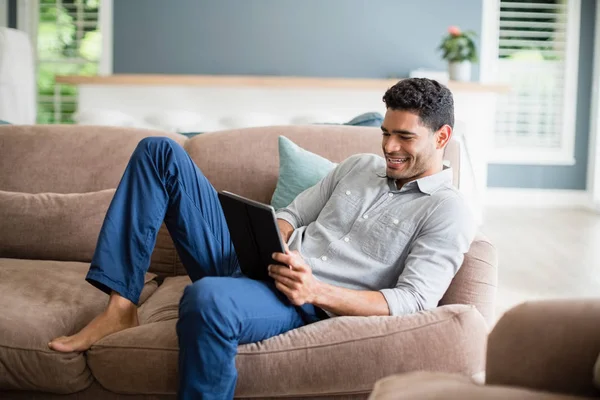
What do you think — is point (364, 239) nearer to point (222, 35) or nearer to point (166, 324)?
point (166, 324)

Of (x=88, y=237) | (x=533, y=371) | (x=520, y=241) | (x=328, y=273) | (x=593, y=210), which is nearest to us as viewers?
(x=533, y=371)

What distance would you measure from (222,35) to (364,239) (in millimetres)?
5626

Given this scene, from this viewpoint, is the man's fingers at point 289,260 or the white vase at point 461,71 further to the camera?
the white vase at point 461,71

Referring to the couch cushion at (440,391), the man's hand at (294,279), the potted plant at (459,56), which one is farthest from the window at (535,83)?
the couch cushion at (440,391)

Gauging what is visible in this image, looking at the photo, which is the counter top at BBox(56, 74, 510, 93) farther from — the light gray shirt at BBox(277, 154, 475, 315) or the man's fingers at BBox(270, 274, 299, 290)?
the man's fingers at BBox(270, 274, 299, 290)

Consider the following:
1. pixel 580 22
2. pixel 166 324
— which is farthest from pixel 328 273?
pixel 580 22

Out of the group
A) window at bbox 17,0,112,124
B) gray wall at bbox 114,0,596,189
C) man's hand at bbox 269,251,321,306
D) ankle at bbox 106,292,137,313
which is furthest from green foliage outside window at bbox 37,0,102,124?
man's hand at bbox 269,251,321,306

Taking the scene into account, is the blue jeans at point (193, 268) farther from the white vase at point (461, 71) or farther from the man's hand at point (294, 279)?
the white vase at point (461, 71)

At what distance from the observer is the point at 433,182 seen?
202cm

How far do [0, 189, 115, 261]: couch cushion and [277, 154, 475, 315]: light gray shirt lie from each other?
687 millimetres

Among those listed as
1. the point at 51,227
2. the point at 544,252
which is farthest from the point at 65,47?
the point at 51,227

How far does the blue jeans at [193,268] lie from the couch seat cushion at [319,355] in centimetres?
8

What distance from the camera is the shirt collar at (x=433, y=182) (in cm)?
200

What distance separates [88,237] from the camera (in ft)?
7.97
